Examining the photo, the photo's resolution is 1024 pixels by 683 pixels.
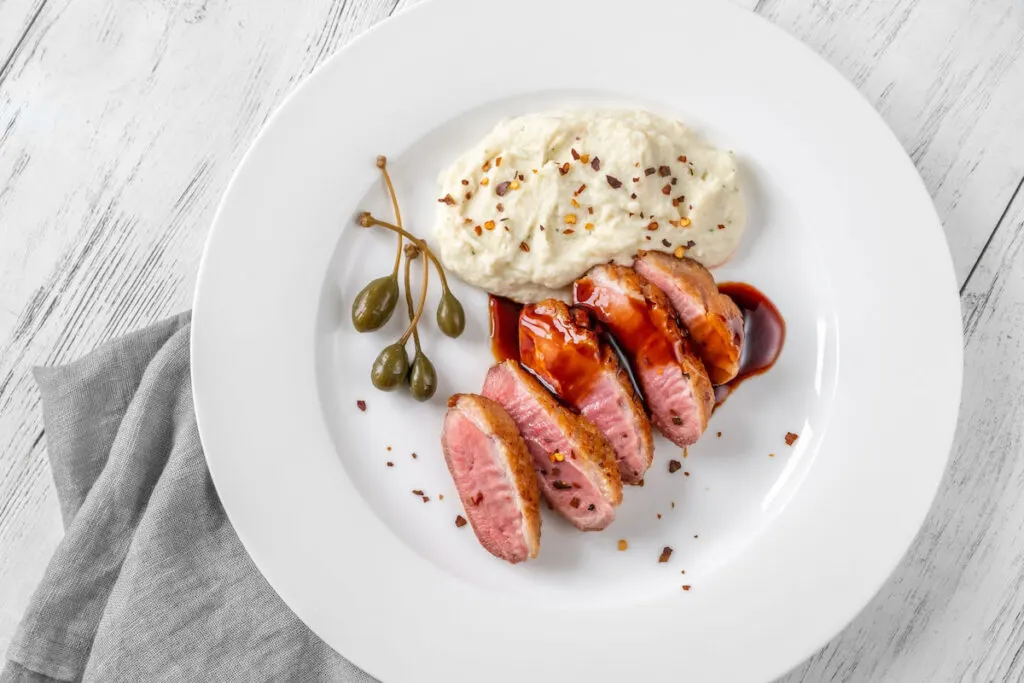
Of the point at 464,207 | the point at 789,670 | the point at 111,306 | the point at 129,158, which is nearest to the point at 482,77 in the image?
the point at 464,207

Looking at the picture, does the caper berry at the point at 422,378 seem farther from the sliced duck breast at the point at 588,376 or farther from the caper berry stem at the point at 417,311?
the sliced duck breast at the point at 588,376

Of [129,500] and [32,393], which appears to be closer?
[129,500]

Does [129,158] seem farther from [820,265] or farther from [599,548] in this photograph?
[820,265]

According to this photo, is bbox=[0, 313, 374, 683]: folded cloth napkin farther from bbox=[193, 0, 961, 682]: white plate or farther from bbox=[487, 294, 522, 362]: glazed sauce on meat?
bbox=[487, 294, 522, 362]: glazed sauce on meat

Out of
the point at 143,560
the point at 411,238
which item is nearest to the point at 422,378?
the point at 411,238

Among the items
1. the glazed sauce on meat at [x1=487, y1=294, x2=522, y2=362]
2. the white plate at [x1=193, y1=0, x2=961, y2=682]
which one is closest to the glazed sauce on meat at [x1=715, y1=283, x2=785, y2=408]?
the white plate at [x1=193, y1=0, x2=961, y2=682]

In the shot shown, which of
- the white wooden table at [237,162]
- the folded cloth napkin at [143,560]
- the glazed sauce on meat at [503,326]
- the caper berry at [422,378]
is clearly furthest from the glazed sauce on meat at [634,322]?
the folded cloth napkin at [143,560]
